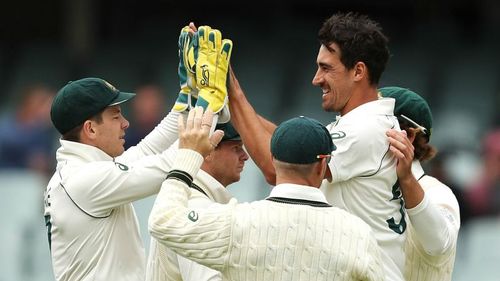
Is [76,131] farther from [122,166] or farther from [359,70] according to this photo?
[359,70]

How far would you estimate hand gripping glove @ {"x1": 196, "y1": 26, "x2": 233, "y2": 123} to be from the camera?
17.2 feet

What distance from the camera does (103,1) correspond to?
623 inches

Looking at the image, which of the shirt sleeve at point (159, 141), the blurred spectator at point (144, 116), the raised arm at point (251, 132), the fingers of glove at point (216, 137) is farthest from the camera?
the blurred spectator at point (144, 116)

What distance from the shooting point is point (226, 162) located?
18.3 feet

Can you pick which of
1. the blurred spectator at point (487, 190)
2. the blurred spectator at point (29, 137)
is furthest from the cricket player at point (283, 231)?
the blurred spectator at point (29, 137)

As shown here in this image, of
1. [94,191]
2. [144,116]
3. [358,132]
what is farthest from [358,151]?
[144,116]

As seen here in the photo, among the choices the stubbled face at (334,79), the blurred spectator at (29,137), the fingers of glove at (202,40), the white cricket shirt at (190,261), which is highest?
the fingers of glove at (202,40)

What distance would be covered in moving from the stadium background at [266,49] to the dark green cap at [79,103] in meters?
6.84

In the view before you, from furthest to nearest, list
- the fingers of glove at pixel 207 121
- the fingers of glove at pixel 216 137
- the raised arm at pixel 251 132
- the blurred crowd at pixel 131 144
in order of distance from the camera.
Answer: the blurred crowd at pixel 131 144 → the raised arm at pixel 251 132 → the fingers of glove at pixel 216 137 → the fingers of glove at pixel 207 121

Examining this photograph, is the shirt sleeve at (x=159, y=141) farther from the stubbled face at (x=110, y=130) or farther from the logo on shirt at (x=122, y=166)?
the logo on shirt at (x=122, y=166)

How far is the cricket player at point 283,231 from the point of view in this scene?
481 cm

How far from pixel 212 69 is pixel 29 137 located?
24.4 feet

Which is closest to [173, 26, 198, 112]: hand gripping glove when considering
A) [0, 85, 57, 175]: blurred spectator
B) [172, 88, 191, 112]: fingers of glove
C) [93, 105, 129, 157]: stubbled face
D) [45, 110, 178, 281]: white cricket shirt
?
[172, 88, 191, 112]: fingers of glove

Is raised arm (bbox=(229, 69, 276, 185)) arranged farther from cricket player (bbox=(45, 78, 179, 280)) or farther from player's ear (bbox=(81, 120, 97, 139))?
player's ear (bbox=(81, 120, 97, 139))
